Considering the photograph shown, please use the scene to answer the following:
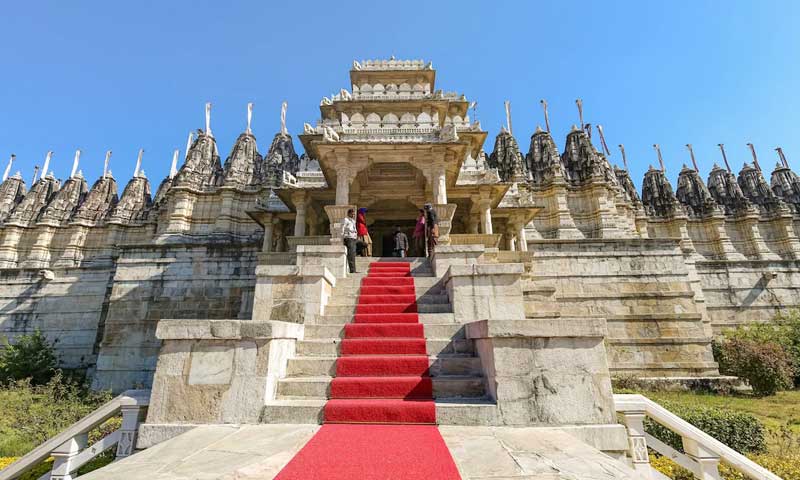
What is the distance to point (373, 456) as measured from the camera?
301 centimetres

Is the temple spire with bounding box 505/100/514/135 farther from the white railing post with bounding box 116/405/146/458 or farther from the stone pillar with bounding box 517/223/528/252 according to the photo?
the white railing post with bounding box 116/405/146/458

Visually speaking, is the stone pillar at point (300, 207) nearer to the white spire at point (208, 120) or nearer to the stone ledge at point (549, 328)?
the stone ledge at point (549, 328)

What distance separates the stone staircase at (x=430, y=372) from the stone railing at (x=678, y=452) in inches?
59.1

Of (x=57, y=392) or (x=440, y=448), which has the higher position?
(x=440, y=448)

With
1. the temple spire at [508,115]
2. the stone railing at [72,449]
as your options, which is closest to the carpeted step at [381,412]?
the stone railing at [72,449]

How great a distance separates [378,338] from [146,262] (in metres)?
17.1

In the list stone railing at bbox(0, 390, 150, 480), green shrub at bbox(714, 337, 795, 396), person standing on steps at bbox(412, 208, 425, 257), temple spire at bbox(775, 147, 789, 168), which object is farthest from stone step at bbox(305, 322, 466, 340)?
temple spire at bbox(775, 147, 789, 168)

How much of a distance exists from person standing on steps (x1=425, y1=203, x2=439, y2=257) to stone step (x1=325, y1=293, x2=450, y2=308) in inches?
125

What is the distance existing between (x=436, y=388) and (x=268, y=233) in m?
15.8

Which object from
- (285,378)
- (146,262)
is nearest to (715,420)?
(285,378)

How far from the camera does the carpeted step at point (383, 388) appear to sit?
465cm

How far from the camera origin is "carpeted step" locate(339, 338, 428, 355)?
565cm

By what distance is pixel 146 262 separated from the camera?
17812 mm

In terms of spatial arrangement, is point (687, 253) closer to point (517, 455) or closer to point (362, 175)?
point (362, 175)
